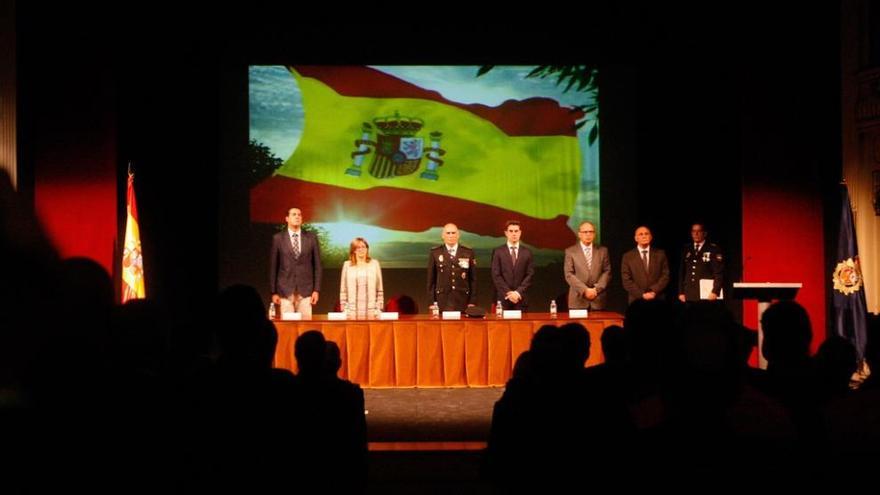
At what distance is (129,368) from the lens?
2.07 m

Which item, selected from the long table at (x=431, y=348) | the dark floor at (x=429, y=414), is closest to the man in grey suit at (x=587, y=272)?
the long table at (x=431, y=348)

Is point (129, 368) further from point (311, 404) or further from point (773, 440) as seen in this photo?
point (773, 440)

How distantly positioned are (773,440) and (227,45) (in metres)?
8.54

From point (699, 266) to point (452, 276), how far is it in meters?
2.30

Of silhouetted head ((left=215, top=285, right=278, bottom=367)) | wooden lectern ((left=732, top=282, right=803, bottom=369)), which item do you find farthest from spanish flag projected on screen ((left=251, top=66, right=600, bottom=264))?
silhouetted head ((left=215, top=285, right=278, bottom=367))

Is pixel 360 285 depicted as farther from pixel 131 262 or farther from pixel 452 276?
pixel 131 262

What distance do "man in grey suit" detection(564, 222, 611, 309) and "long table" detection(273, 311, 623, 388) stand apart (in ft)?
2.43

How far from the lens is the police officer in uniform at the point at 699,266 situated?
849cm

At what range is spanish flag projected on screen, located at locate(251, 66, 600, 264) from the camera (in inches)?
392

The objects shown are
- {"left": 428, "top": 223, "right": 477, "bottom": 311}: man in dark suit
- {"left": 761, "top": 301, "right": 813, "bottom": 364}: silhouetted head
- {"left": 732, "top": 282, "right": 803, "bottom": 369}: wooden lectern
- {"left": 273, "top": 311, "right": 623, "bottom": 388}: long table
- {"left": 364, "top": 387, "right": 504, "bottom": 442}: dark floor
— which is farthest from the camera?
{"left": 428, "top": 223, "right": 477, "bottom": 311}: man in dark suit

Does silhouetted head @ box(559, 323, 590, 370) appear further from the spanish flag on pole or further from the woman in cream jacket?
the spanish flag on pole

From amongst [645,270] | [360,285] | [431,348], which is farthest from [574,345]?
[645,270]

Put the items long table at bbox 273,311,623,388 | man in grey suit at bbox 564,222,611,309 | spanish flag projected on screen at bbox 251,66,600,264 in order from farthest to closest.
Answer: spanish flag projected on screen at bbox 251,66,600,264 < man in grey suit at bbox 564,222,611,309 < long table at bbox 273,311,623,388

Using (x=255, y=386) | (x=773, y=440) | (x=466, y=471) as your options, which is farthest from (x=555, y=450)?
(x=466, y=471)
